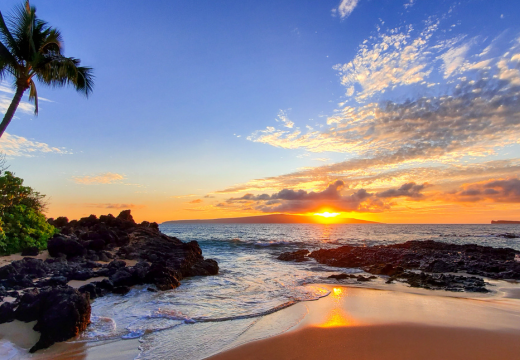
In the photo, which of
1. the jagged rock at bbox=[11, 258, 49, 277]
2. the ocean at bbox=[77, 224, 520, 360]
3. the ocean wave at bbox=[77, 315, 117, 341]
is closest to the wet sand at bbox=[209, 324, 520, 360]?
the ocean at bbox=[77, 224, 520, 360]

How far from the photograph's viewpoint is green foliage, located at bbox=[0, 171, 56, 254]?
552 inches

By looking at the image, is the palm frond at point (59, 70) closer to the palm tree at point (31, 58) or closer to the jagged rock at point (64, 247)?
the palm tree at point (31, 58)

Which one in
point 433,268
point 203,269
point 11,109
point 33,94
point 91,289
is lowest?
point 433,268

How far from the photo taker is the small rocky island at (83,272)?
709 cm

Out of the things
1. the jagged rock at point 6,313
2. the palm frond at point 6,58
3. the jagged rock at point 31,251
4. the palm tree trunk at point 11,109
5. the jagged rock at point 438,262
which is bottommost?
the jagged rock at point 438,262

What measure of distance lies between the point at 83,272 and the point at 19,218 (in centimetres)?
528

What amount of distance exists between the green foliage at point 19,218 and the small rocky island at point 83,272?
62 cm

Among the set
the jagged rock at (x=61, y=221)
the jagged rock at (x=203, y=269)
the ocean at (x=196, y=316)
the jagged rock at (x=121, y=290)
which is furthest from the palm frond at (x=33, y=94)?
the jagged rock at (x=61, y=221)

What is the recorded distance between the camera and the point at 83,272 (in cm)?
1289

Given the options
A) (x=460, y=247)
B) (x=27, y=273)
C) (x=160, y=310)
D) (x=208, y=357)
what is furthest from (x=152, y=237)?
(x=460, y=247)

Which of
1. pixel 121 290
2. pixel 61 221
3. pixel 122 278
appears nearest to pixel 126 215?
pixel 61 221

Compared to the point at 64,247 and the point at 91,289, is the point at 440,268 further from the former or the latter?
the point at 64,247

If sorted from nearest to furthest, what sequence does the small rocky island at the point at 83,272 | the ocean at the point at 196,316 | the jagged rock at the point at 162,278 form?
the ocean at the point at 196,316 < the small rocky island at the point at 83,272 < the jagged rock at the point at 162,278

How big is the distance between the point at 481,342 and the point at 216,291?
383 inches
